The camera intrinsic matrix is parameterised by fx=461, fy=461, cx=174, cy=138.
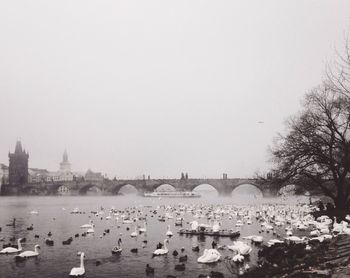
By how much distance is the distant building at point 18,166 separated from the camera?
556 ft

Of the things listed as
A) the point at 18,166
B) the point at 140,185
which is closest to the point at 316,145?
the point at 140,185

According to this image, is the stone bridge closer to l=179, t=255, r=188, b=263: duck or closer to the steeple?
the steeple

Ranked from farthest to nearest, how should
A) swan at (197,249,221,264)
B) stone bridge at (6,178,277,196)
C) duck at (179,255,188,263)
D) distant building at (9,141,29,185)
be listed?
distant building at (9,141,29,185) < stone bridge at (6,178,277,196) < duck at (179,255,188,263) < swan at (197,249,221,264)

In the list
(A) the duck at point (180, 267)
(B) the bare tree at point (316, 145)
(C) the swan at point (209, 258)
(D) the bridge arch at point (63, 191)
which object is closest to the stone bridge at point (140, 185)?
(D) the bridge arch at point (63, 191)

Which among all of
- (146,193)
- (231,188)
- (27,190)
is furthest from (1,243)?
(27,190)

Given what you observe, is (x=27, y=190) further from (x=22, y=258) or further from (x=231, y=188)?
(x=22, y=258)

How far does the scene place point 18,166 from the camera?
562 feet

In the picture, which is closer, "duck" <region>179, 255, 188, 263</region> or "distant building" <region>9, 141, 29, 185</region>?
"duck" <region>179, 255, 188, 263</region>

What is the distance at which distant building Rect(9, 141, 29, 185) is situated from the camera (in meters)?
170

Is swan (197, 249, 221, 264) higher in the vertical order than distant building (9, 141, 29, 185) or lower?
lower

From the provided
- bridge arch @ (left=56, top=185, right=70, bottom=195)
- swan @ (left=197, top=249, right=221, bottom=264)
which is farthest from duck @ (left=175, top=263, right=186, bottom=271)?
bridge arch @ (left=56, top=185, right=70, bottom=195)

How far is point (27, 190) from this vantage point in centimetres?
15438

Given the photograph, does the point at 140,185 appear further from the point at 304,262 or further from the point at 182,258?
the point at 304,262

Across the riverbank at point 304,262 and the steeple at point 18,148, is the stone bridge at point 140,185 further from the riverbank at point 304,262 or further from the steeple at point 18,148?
the riverbank at point 304,262
